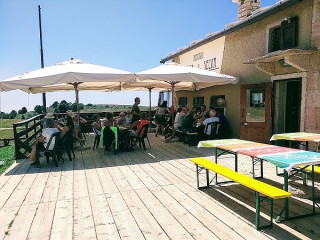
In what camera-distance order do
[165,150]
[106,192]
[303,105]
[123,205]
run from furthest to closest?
[165,150] < [303,105] < [106,192] < [123,205]

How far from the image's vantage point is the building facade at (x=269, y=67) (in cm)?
618

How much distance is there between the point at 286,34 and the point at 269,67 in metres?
0.99

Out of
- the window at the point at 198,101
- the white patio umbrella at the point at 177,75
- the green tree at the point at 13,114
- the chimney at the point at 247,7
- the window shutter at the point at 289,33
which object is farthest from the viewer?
the green tree at the point at 13,114

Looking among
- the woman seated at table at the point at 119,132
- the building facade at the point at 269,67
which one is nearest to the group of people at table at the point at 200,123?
the building facade at the point at 269,67

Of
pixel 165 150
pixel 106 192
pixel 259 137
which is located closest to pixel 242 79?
pixel 259 137

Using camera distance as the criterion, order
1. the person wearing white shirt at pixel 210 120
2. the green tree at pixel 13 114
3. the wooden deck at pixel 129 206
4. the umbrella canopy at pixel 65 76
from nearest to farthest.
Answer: the wooden deck at pixel 129 206 < the umbrella canopy at pixel 65 76 < the person wearing white shirt at pixel 210 120 < the green tree at pixel 13 114

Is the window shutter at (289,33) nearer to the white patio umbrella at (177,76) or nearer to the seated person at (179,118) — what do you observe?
the white patio umbrella at (177,76)

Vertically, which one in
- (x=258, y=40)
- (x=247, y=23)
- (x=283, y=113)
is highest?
(x=247, y=23)

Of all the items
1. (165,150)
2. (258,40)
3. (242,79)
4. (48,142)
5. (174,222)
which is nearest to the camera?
(174,222)

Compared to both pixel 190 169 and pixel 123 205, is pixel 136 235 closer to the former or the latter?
pixel 123 205

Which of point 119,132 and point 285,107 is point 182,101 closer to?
point 285,107

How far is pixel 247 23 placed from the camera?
8.20m

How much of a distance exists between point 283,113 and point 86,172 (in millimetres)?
6190

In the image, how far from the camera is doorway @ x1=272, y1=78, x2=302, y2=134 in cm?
751
